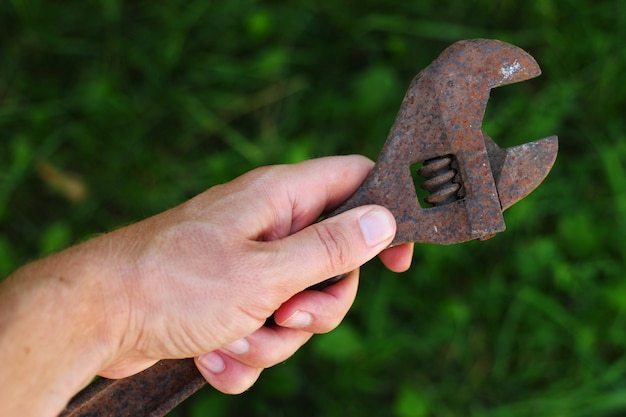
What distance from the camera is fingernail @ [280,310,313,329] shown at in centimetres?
193

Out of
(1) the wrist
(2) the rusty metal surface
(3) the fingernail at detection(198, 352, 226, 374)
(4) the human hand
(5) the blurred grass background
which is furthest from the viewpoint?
(5) the blurred grass background

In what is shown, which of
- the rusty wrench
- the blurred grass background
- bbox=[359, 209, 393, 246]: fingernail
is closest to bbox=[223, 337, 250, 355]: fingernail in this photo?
the rusty wrench

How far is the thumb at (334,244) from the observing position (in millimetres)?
1730

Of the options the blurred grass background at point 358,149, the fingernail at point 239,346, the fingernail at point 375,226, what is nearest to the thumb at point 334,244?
the fingernail at point 375,226

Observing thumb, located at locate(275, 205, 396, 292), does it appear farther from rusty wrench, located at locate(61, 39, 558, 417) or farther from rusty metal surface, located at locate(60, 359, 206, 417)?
rusty metal surface, located at locate(60, 359, 206, 417)

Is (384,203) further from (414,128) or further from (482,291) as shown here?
(482,291)

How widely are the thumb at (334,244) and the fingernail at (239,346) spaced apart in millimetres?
320

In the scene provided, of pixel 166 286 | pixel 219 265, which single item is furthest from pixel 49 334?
pixel 219 265

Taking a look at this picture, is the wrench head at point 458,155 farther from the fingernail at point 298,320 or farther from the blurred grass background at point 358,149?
the blurred grass background at point 358,149

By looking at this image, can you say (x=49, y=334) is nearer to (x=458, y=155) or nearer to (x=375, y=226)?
(x=375, y=226)

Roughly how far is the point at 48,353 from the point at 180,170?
134 centimetres

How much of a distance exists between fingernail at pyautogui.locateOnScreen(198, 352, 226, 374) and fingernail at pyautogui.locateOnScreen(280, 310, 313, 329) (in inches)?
9.2

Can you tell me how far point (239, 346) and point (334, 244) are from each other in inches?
18.9

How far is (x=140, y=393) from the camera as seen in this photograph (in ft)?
6.34
